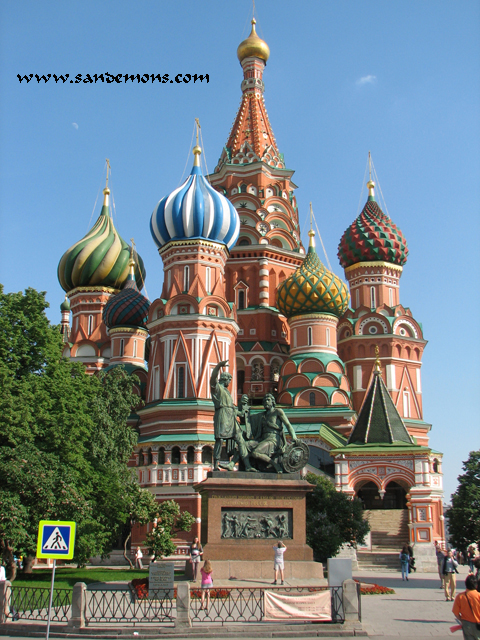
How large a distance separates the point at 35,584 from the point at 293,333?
2310 centimetres

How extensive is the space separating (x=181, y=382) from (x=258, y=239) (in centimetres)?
1264

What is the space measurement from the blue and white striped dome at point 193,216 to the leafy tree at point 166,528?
45.4 feet

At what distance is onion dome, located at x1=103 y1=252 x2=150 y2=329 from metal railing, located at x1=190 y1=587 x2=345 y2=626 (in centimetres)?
2930

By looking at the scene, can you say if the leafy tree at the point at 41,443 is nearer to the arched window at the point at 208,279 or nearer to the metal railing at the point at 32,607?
the metal railing at the point at 32,607

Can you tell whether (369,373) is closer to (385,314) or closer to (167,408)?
(385,314)

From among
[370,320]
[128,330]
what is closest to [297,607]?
[128,330]

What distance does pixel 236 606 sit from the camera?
1173cm

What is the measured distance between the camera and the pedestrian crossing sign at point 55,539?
9953 millimetres

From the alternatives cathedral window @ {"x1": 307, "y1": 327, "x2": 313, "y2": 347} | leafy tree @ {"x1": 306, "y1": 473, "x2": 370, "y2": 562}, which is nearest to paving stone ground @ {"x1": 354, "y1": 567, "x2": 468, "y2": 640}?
leafy tree @ {"x1": 306, "y1": 473, "x2": 370, "y2": 562}

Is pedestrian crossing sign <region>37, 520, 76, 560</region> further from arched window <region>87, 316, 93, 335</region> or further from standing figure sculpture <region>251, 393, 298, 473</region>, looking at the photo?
arched window <region>87, 316, 93, 335</region>

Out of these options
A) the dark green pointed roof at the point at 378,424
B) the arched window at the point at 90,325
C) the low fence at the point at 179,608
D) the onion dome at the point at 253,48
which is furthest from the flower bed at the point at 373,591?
the onion dome at the point at 253,48

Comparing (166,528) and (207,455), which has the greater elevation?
(207,455)

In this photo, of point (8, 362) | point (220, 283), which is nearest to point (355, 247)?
point (220, 283)

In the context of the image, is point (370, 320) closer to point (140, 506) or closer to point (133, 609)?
point (140, 506)
